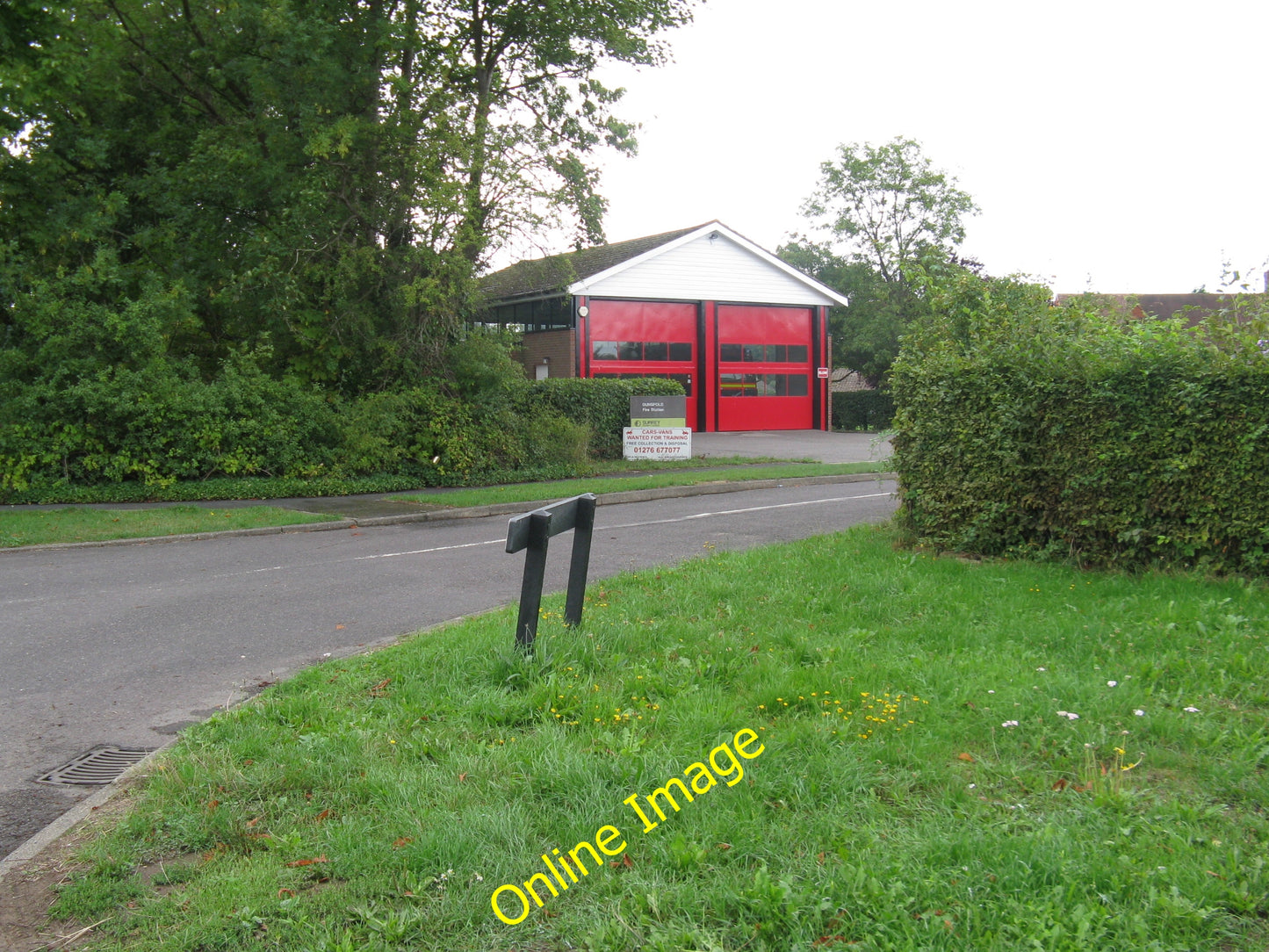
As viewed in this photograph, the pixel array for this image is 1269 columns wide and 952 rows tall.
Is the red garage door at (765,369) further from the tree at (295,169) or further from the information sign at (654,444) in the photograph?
the tree at (295,169)

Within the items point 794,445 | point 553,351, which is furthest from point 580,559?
point 553,351

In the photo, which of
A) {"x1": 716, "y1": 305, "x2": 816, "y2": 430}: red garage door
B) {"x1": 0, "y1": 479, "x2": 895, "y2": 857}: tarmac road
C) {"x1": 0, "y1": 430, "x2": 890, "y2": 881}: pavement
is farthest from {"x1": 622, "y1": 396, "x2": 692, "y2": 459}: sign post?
{"x1": 716, "y1": 305, "x2": 816, "y2": 430}: red garage door

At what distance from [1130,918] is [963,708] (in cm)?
182

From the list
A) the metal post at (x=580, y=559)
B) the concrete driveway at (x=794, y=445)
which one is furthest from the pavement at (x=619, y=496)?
the metal post at (x=580, y=559)

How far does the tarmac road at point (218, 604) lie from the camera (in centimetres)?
565

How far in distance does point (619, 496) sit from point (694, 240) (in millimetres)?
22407

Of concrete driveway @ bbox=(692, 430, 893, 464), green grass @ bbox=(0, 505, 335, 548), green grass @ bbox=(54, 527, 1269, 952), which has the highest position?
concrete driveway @ bbox=(692, 430, 893, 464)

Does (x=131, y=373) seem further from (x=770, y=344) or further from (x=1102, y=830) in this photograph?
(x=770, y=344)

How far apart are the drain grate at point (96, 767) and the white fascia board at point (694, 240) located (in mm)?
28986

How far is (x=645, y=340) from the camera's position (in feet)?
122

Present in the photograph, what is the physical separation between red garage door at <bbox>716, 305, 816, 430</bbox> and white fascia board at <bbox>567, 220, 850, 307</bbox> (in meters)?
1.30

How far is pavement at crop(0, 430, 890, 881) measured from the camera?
4.11m

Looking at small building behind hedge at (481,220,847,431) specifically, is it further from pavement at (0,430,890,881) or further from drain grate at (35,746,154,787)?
drain grate at (35,746,154,787)

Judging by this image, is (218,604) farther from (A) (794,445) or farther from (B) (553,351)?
(B) (553,351)
